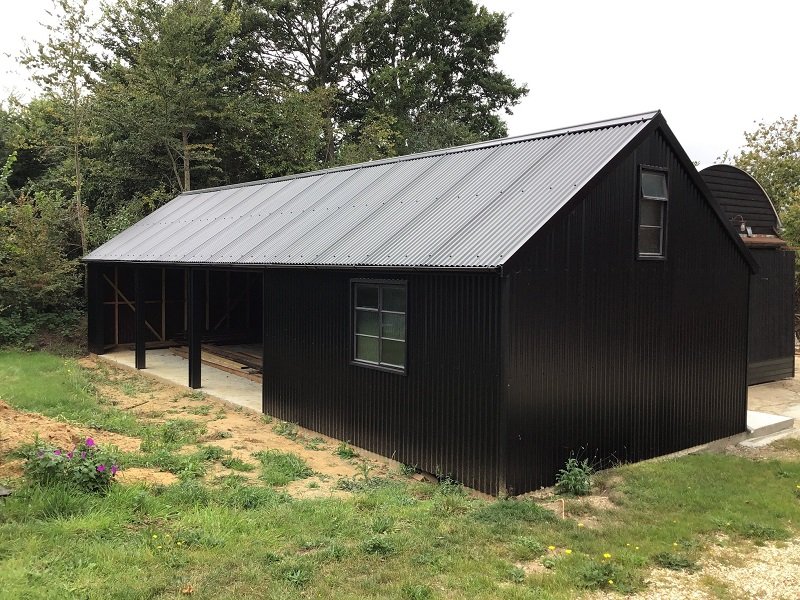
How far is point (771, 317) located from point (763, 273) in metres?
1.09

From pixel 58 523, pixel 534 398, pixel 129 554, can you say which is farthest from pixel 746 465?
pixel 58 523

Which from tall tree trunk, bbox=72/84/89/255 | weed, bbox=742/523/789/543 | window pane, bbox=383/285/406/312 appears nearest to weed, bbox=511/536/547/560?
weed, bbox=742/523/789/543

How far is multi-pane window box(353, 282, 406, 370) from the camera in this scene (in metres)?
8.40

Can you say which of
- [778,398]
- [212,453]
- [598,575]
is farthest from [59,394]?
[778,398]

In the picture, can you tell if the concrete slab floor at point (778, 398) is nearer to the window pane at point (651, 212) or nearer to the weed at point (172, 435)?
the window pane at point (651, 212)

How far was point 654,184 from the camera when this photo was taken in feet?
28.5

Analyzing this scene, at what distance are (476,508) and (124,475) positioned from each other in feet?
12.5

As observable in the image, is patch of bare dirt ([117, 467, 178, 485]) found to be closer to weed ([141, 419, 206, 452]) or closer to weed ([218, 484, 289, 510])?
weed ([218, 484, 289, 510])

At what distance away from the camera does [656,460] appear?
28.8 feet

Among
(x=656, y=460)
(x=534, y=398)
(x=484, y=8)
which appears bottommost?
(x=656, y=460)

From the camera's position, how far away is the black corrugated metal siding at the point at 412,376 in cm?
721

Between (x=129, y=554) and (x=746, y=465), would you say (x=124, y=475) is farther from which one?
(x=746, y=465)

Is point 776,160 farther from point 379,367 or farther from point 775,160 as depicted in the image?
point 379,367

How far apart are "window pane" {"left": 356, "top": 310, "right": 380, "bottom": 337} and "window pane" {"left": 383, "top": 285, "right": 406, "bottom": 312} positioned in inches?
11.0
